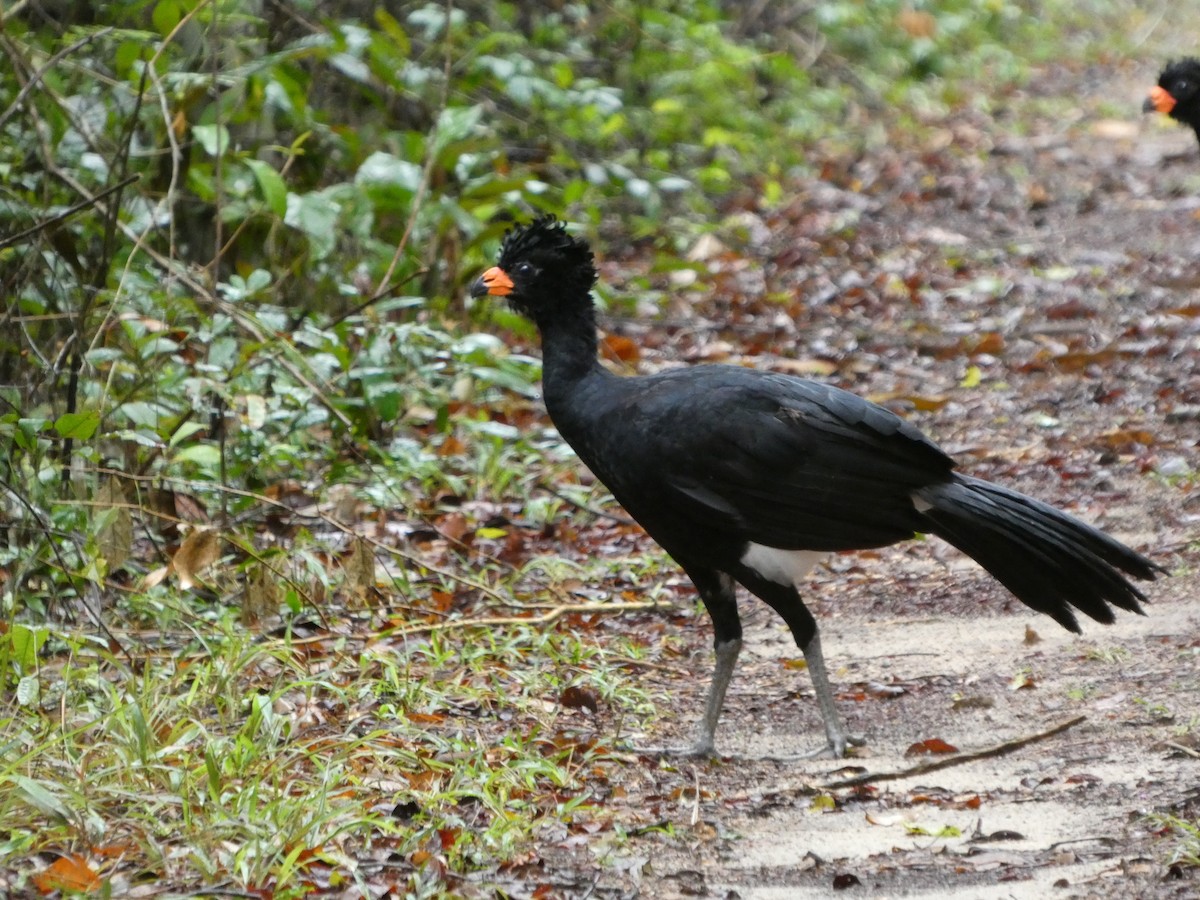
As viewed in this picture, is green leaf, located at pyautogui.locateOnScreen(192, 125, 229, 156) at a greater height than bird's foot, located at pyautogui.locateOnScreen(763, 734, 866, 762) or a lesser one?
greater

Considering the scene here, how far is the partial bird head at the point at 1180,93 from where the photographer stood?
28.1 feet


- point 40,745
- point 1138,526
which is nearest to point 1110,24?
point 1138,526

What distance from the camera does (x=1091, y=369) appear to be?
779cm

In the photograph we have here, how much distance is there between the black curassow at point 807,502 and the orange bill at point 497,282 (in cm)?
65

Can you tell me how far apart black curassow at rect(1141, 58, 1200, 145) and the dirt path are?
1.00 meters

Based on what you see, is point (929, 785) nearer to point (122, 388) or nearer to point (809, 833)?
point (809, 833)

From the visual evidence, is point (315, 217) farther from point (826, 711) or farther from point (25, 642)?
point (826, 711)

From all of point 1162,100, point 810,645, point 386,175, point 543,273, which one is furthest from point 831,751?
point 1162,100

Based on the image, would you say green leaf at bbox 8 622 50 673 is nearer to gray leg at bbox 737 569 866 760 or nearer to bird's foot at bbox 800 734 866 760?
gray leg at bbox 737 569 866 760

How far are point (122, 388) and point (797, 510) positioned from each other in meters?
2.71

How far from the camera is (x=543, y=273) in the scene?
479 cm

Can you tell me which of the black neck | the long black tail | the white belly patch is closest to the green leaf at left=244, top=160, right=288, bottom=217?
the black neck

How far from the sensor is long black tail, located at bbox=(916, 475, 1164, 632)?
13.7 feet

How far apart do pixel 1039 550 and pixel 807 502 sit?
661 millimetres
